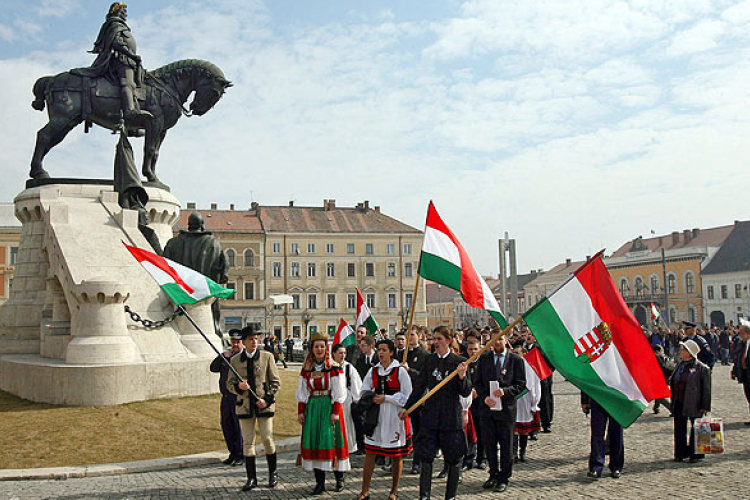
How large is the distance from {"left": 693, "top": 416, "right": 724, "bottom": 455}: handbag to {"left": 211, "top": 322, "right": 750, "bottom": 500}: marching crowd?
0.15m

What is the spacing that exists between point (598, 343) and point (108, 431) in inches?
258

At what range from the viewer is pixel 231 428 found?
8.27 metres

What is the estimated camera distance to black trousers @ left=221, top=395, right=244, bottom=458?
8219 millimetres

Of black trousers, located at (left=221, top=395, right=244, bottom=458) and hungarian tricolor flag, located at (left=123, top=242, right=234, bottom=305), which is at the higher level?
hungarian tricolor flag, located at (left=123, top=242, right=234, bottom=305)

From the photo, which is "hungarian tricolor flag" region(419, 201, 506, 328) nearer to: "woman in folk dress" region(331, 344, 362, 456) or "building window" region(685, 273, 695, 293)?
"woman in folk dress" region(331, 344, 362, 456)

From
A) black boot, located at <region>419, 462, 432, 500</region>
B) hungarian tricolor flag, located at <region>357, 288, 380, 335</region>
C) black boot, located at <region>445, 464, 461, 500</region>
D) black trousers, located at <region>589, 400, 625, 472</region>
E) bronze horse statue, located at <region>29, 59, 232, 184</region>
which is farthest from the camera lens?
bronze horse statue, located at <region>29, 59, 232, 184</region>

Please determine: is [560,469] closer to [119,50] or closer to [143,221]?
[143,221]

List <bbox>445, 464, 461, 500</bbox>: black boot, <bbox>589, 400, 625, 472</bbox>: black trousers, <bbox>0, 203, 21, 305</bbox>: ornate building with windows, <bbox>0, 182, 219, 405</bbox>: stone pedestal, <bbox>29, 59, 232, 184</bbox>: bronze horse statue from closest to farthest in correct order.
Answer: <bbox>445, 464, 461, 500</bbox>: black boot < <bbox>589, 400, 625, 472</bbox>: black trousers < <bbox>0, 182, 219, 405</bbox>: stone pedestal < <bbox>29, 59, 232, 184</bbox>: bronze horse statue < <bbox>0, 203, 21, 305</bbox>: ornate building with windows

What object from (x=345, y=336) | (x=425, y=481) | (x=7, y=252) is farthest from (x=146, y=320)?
(x=7, y=252)

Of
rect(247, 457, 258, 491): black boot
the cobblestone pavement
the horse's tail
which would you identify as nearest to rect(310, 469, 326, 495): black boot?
the cobblestone pavement

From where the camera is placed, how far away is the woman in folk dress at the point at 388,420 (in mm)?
6672

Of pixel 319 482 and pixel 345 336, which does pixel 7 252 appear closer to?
pixel 345 336

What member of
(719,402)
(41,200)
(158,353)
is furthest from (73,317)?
(719,402)

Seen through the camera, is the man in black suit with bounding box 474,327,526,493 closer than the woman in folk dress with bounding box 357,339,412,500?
No
